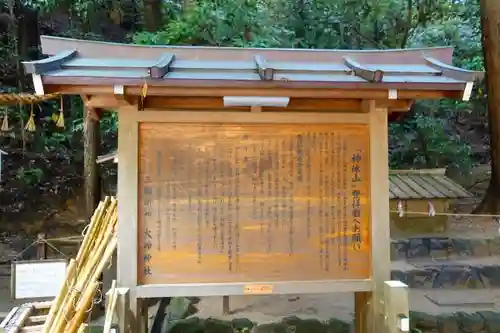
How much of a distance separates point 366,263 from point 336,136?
0.99m

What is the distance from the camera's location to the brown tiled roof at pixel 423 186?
333 inches

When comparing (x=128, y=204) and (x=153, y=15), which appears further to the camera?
(x=153, y=15)

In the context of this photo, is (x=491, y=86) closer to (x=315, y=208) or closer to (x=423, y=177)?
(x=423, y=177)

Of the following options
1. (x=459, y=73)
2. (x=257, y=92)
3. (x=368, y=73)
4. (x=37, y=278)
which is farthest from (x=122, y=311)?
(x=459, y=73)

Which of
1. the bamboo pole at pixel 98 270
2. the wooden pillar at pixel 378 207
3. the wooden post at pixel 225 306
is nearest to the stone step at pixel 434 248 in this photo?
the wooden post at pixel 225 306

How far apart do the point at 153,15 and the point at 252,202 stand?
953 centimetres

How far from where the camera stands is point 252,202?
10.8 ft

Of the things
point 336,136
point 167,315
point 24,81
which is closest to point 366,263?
point 336,136

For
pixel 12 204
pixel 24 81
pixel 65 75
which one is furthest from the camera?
pixel 24 81

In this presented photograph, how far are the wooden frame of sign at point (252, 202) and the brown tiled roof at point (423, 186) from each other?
5.32 meters

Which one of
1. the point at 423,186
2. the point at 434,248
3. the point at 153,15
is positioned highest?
the point at 153,15

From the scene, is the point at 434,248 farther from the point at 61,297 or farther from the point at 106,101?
the point at 106,101

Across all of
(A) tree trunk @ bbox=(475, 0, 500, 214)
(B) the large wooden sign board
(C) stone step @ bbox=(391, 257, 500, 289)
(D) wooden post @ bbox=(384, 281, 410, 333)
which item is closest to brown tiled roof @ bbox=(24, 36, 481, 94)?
(B) the large wooden sign board

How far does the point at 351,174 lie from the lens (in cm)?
339
